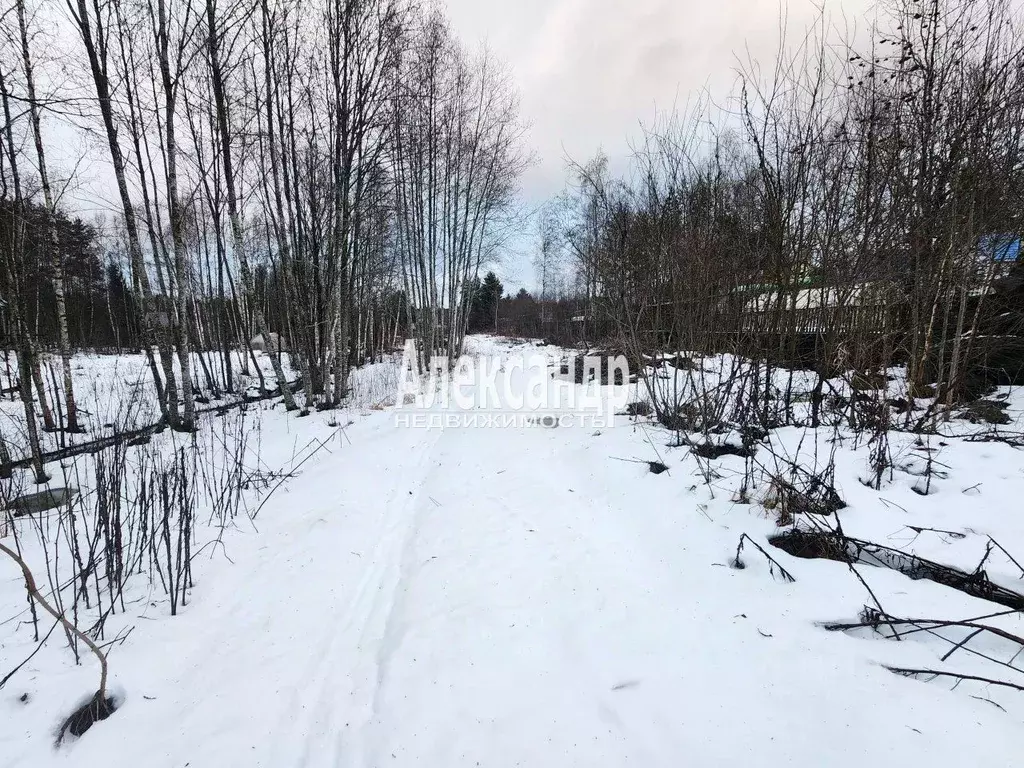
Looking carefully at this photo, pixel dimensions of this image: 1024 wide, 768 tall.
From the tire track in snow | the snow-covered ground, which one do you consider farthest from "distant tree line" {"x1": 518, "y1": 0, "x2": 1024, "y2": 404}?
the tire track in snow

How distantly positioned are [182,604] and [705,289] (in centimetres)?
600

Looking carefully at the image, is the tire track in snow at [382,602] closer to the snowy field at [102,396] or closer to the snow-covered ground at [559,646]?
the snow-covered ground at [559,646]

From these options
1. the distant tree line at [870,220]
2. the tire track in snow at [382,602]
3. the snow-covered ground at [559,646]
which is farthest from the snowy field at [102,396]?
the distant tree line at [870,220]

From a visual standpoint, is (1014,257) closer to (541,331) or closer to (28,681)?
(28,681)

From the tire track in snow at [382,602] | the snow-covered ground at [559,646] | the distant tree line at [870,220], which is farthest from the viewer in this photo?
the distant tree line at [870,220]

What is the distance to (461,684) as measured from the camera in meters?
2.11

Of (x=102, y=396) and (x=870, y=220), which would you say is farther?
(x=102, y=396)

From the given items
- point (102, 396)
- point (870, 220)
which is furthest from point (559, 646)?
point (102, 396)

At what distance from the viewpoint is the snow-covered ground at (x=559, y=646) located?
5.56 feet

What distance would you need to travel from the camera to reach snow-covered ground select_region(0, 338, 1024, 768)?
5.56ft

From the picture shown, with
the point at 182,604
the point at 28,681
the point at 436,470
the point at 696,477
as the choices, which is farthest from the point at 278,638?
the point at 696,477

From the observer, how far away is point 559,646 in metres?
2.36

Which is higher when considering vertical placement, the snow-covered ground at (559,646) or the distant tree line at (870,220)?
the distant tree line at (870,220)

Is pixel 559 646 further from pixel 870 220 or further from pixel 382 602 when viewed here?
→ pixel 870 220
